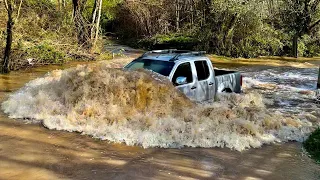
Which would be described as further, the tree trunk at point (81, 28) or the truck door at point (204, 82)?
the tree trunk at point (81, 28)

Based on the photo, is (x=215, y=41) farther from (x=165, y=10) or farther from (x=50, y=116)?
(x=50, y=116)

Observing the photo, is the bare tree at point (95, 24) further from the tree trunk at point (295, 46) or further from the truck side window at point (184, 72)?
the tree trunk at point (295, 46)

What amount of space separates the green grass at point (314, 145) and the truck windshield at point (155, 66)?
371 centimetres

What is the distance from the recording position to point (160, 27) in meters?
35.1

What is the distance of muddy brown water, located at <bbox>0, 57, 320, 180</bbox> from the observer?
6.50m

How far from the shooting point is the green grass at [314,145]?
806 centimetres

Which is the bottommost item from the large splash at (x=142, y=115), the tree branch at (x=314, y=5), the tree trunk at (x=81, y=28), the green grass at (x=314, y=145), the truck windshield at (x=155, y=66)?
the green grass at (x=314, y=145)

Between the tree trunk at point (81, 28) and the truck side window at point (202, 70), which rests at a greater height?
the tree trunk at point (81, 28)

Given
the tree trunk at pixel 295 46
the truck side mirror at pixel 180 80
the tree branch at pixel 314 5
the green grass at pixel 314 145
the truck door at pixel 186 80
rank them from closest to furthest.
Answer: the green grass at pixel 314 145 < the truck side mirror at pixel 180 80 < the truck door at pixel 186 80 < the tree branch at pixel 314 5 < the tree trunk at pixel 295 46

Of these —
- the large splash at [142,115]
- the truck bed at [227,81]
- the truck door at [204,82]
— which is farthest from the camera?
the truck bed at [227,81]

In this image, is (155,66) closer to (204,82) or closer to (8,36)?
(204,82)

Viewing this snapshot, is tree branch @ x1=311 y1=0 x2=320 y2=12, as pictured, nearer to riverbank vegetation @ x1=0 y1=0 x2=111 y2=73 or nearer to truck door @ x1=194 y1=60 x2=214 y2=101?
riverbank vegetation @ x1=0 y1=0 x2=111 y2=73

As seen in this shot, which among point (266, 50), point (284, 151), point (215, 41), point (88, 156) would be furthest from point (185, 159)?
point (266, 50)

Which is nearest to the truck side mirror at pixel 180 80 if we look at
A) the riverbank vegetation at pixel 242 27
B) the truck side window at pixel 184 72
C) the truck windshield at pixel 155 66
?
the truck side window at pixel 184 72
